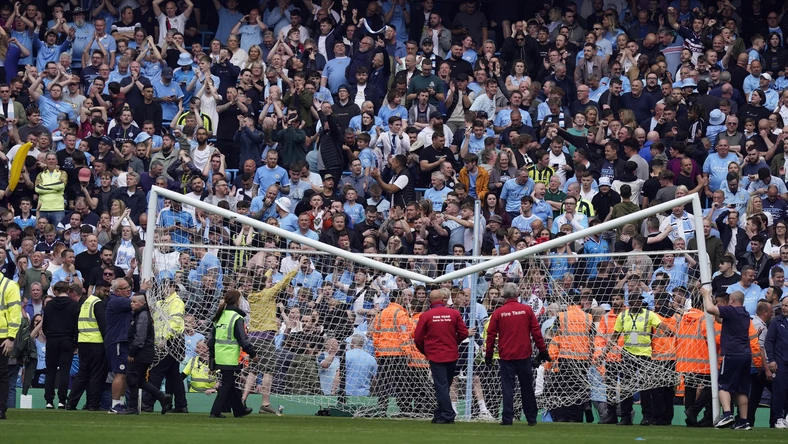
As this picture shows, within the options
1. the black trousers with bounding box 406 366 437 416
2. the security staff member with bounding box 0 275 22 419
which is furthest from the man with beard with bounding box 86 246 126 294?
the black trousers with bounding box 406 366 437 416

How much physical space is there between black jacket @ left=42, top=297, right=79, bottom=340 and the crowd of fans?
5.36ft

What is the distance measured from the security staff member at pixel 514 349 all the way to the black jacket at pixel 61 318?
255 inches

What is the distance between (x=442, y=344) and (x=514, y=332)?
0.91 meters

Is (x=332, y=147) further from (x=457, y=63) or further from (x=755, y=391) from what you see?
(x=755, y=391)

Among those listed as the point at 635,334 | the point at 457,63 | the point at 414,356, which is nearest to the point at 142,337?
the point at 414,356

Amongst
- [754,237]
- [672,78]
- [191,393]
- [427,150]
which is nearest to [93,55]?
[427,150]

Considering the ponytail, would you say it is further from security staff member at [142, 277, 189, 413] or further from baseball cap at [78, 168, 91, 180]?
baseball cap at [78, 168, 91, 180]

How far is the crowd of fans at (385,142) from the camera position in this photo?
63.4 feet

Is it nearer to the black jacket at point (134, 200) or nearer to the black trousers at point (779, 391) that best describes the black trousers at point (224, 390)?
the black jacket at point (134, 200)

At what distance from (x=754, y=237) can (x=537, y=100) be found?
19.3 ft

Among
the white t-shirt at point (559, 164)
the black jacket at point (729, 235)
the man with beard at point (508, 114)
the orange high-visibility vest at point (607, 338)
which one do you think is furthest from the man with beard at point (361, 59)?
the orange high-visibility vest at point (607, 338)

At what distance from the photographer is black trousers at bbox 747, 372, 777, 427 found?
18194 millimetres

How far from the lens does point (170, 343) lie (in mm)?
18156

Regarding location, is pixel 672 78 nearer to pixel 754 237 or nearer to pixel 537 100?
pixel 537 100
